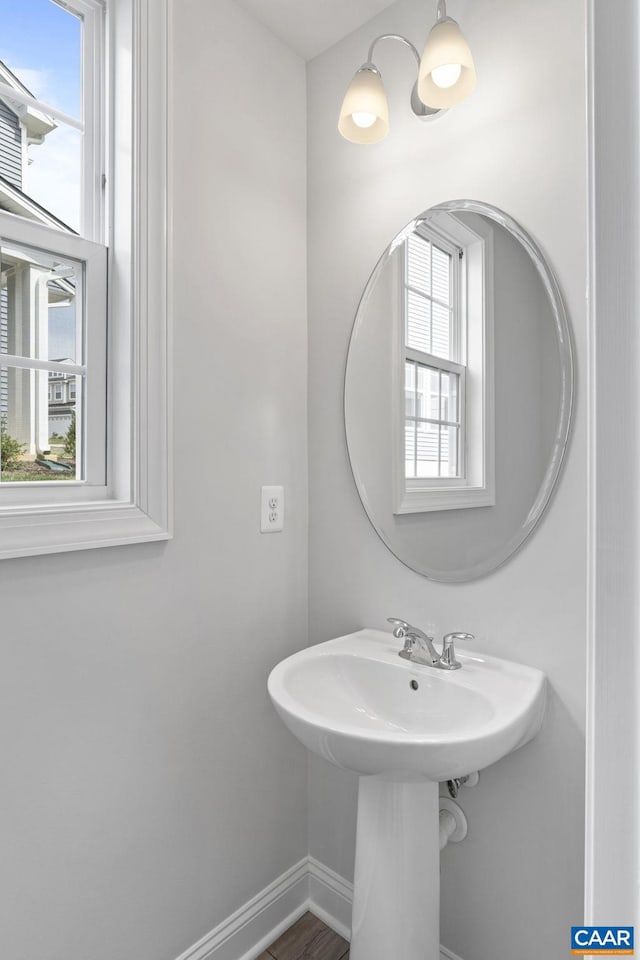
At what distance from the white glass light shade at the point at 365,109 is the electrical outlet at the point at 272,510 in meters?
0.93

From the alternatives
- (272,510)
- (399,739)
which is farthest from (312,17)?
(399,739)

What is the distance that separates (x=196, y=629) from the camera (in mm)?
1352

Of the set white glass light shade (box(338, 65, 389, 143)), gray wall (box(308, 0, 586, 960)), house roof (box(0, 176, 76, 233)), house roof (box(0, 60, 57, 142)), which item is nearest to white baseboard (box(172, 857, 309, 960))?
gray wall (box(308, 0, 586, 960))

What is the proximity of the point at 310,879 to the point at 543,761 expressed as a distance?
2.94ft

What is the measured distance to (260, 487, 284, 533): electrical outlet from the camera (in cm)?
153

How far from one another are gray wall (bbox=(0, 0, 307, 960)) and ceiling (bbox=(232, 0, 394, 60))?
0.03 meters

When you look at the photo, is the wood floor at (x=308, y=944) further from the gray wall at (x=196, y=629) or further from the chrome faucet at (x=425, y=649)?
the chrome faucet at (x=425, y=649)

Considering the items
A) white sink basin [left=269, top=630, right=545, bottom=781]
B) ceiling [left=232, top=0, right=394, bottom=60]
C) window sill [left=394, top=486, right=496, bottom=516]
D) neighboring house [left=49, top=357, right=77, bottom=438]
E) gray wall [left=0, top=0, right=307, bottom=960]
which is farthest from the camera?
ceiling [left=232, top=0, right=394, bottom=60]

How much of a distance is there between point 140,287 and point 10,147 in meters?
0.36

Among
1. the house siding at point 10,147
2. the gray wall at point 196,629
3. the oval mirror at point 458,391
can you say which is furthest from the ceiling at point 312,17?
the house siding at point 10,147

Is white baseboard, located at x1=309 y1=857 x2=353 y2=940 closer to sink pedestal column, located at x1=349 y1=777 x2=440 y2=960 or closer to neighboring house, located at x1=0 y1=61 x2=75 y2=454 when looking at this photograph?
sink pedestal column, located at x1=349 y1=777 x2=440 y2=960

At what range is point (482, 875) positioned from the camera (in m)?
1.28

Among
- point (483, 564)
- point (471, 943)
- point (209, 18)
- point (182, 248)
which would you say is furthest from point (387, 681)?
point (209, 18)

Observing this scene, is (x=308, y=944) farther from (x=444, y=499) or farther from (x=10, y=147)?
(x=10, y=147)
